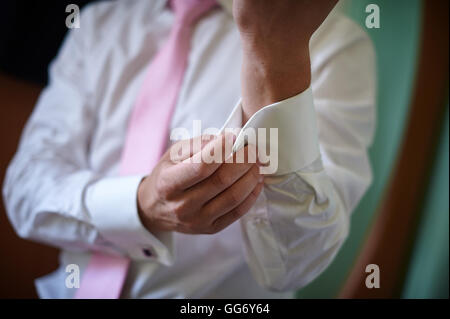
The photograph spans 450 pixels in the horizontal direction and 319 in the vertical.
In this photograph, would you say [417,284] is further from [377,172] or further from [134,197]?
[134,197]

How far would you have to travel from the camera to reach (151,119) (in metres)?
0.46

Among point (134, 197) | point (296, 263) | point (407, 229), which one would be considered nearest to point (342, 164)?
point (296, 263)

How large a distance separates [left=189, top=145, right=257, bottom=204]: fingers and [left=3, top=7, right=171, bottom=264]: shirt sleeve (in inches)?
4.4

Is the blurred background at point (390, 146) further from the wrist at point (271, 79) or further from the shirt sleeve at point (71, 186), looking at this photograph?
the wrist at point (271, 79)

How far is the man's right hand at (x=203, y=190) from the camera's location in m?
0.28

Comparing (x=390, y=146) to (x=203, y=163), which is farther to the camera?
(x=390, y=146)

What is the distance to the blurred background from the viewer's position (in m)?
0.61

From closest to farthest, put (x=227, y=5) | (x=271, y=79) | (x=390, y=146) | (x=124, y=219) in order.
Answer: (x=271, y=79) < (x=124, y=219) < (x=227, y=5) < (x=390, y=146)

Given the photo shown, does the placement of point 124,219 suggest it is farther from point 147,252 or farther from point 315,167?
point 315,167

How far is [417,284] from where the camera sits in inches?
24.1

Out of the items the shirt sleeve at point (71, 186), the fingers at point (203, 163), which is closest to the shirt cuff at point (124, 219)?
the shirt sleeve at point (71, 186)

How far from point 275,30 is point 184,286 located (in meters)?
0.32

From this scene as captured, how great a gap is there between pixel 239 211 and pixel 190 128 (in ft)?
0.54

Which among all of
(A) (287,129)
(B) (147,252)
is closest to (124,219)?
(B) (147,252)
